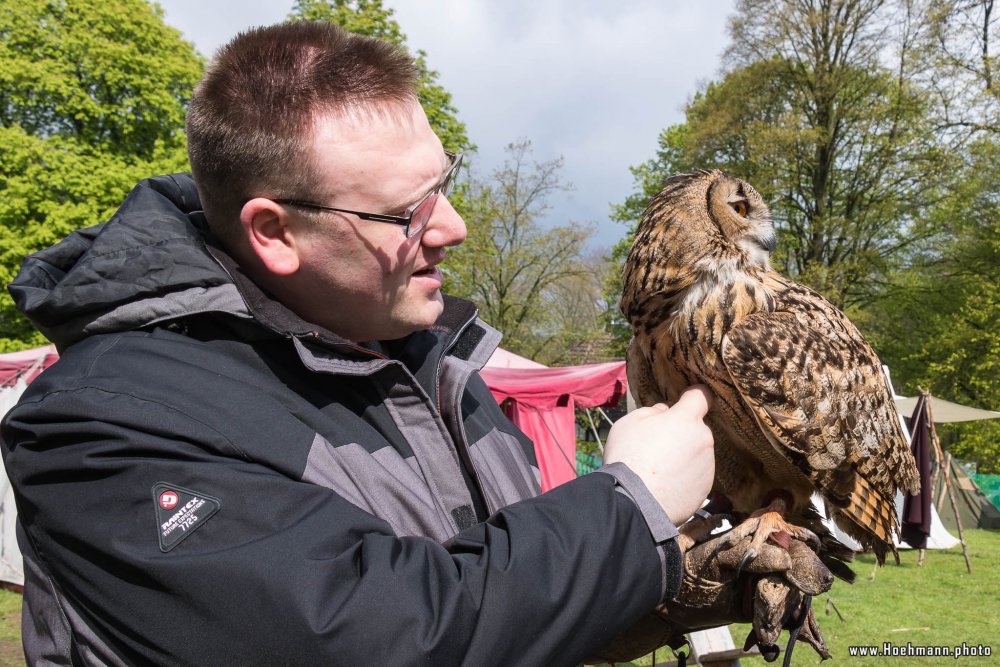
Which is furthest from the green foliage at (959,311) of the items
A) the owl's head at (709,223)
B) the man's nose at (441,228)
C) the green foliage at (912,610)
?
the man's nose at (441,228)

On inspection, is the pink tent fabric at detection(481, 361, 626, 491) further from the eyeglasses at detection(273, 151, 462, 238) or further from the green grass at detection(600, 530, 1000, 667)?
the eyeglasses at detection(273, 151, 462, 238)

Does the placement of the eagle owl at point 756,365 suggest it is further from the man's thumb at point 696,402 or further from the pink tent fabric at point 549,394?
the pink tent fabric at point 549,394

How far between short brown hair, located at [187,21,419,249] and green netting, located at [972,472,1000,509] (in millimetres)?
23322

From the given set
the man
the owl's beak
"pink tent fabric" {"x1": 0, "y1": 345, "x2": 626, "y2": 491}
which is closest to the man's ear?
the man

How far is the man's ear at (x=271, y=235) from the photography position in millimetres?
1559

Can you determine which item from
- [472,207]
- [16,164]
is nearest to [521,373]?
[472,207]

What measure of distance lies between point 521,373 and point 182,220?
29.0 ft

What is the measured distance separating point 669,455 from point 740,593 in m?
0.77

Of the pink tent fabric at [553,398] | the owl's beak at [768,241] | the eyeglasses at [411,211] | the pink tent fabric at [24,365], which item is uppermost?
the eyeglasses at [411,211]

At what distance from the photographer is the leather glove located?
189 cm

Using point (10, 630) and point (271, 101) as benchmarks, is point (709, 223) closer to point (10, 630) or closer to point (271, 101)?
point (271, 101)

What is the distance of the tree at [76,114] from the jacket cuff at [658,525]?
A: 1910cm

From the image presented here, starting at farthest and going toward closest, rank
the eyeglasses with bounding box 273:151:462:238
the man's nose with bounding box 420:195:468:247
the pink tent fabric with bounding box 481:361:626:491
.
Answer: the pink tent fabric with bounding box 481:361:626:491
the man's nose with bounding box 420:195:468:247
the eyeglasses with bounding box 273:151:462:238

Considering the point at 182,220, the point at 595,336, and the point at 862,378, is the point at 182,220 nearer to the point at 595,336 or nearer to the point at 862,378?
the point at 862,378
